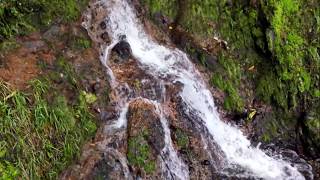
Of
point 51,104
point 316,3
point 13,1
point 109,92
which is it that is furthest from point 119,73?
point 316,3

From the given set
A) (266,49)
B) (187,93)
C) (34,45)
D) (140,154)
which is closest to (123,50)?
(187,93)

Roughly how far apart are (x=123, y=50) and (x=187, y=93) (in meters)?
1.47

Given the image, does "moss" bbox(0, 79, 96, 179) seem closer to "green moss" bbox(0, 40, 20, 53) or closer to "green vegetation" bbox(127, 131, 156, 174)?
"green vegetation" bbox(127, 131, 156, 174)

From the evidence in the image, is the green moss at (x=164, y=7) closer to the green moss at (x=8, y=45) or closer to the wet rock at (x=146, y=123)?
the wet rock at (x=146, y=123)

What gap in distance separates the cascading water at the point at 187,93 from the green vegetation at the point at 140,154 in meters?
0.44

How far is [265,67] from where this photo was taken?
26.9ft

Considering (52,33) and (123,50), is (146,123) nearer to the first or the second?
(123,50)

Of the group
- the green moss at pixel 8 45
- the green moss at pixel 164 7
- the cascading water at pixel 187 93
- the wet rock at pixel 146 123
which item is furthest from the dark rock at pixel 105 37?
the green moss at pixel 8 45

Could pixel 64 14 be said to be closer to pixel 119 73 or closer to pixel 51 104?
pixel 119 73

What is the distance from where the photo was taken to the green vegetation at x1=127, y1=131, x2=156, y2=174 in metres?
6.62

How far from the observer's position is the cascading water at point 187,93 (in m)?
7.52

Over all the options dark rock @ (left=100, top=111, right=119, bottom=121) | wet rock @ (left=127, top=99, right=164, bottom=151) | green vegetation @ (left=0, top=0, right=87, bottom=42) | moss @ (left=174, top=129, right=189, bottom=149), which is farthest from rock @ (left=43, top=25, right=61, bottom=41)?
moss @ (left=174, top=129, right=189, bottom=149)

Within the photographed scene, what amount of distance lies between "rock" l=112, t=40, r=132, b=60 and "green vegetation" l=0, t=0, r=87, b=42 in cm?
93

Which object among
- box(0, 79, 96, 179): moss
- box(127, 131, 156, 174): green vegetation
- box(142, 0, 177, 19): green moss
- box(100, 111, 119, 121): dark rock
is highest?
box(142, 0, 177, 19): green moss
